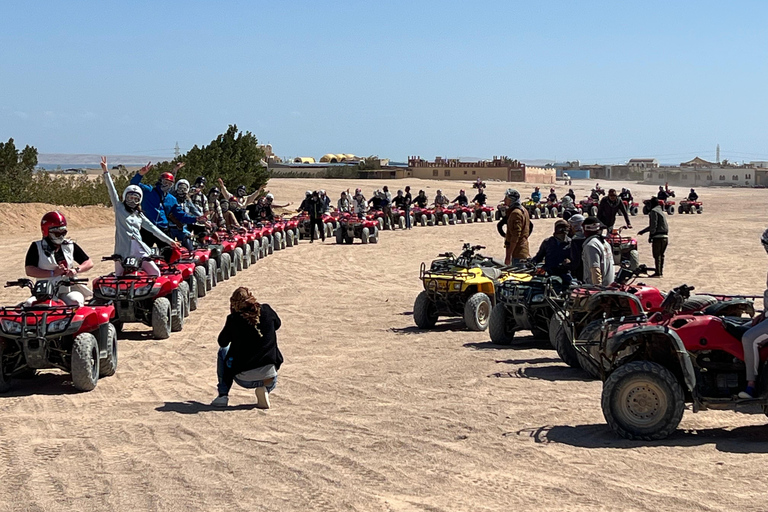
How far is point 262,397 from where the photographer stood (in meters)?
8.61

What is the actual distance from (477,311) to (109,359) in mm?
4913

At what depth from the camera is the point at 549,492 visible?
6086 millimetres

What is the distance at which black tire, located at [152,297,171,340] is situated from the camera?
1254 centimetres

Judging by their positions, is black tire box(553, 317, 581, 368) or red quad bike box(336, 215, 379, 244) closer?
black tire box(553, 317, 581, 368)

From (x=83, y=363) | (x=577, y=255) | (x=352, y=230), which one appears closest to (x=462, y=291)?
(x=577, y=255)

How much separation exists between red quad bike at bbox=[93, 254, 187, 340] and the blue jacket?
6.14 ft

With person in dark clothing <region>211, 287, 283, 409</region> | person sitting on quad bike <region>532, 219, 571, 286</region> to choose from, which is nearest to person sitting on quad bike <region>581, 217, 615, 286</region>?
person sitting on quad bike <region>532, 219, 571, 286</region>

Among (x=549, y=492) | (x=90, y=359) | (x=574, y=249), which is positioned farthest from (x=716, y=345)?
(x=90, y=359)

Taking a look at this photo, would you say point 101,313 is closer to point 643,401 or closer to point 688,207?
point 643,401

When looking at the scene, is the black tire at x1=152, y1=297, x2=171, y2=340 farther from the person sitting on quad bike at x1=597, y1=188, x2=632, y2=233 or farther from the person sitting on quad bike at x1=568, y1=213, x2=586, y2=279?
the person sitting on quad bike at x1=597, y1=188, x2=632, y2=233

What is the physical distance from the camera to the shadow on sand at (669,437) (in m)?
7.10

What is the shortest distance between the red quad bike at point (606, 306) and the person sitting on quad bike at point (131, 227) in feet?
16.8

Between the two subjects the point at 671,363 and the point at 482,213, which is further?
the point at 482,213

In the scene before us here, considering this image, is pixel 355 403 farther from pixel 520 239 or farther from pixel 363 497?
pixel 520 239
